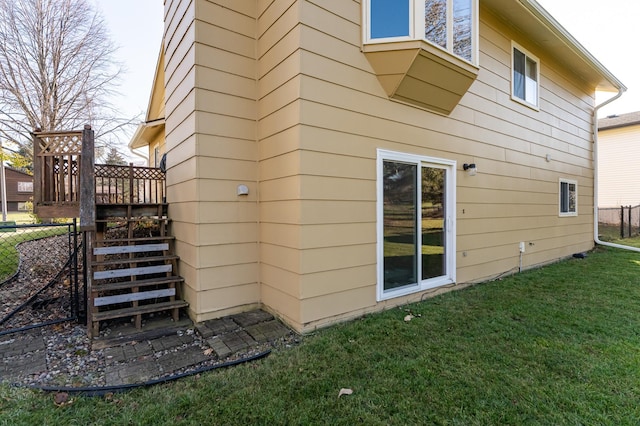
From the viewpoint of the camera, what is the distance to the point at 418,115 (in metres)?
4.13

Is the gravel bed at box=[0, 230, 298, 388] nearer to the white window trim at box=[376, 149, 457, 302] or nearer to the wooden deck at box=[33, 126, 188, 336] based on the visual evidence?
the wooden deck at box=[33, 126, 188, 336]

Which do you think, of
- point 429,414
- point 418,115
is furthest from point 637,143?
point 429,414

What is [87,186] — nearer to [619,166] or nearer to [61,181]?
[61,181]

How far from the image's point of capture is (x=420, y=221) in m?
4.18

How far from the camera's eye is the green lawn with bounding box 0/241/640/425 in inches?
76.6

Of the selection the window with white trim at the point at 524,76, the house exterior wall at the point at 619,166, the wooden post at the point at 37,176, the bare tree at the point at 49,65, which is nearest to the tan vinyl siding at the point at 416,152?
the window with white trim at the point at 524,76

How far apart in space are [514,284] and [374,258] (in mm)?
2807

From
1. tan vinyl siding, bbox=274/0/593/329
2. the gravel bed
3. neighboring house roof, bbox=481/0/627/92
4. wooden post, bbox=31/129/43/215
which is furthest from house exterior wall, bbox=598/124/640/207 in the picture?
wooden post, bbox=31/129/43/215

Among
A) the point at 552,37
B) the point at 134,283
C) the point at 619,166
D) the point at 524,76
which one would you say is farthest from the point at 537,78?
the point at 619,166

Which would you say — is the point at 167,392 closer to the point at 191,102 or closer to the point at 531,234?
the point at 191,102

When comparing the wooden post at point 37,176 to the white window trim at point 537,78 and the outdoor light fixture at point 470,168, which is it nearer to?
the outdoor light fixture at point 470,168

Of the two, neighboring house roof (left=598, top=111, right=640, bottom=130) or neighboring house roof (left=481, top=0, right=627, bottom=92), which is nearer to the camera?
neighboring house roof (left=481, top=0, right=627, bottom=92)

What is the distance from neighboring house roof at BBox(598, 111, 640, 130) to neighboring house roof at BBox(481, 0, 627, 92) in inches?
370

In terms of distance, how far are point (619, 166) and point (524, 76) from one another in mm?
13550
